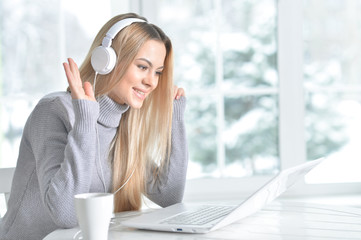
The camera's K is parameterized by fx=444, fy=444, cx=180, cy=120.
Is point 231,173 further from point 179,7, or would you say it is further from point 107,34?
point 107,34

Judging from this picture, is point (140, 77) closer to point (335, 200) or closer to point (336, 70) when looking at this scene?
point (335, 200)

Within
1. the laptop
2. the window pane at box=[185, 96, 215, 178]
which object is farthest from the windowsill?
the laptop

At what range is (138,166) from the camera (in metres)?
1.59

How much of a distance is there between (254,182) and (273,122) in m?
0.33

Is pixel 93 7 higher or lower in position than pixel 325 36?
higher

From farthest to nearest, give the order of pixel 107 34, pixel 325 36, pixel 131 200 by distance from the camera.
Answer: pixel 325 36, pixel 131 200, pixel 107 34

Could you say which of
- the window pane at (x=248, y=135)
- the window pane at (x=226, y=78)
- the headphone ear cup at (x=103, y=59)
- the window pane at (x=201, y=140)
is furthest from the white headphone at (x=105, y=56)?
the window pane at (x=248, y=135)

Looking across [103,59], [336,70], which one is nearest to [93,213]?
[103,59]

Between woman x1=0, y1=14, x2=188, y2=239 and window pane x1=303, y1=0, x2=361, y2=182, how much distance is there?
94 centimetres

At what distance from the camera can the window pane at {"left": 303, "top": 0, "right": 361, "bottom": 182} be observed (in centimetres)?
230

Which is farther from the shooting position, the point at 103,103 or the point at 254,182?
the point at 254,182

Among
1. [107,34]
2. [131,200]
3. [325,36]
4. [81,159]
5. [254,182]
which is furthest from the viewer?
[325,36]

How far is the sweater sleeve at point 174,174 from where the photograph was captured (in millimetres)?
1565

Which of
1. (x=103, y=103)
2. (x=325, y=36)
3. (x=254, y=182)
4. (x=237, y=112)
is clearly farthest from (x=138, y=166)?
(x=325, y=36)
